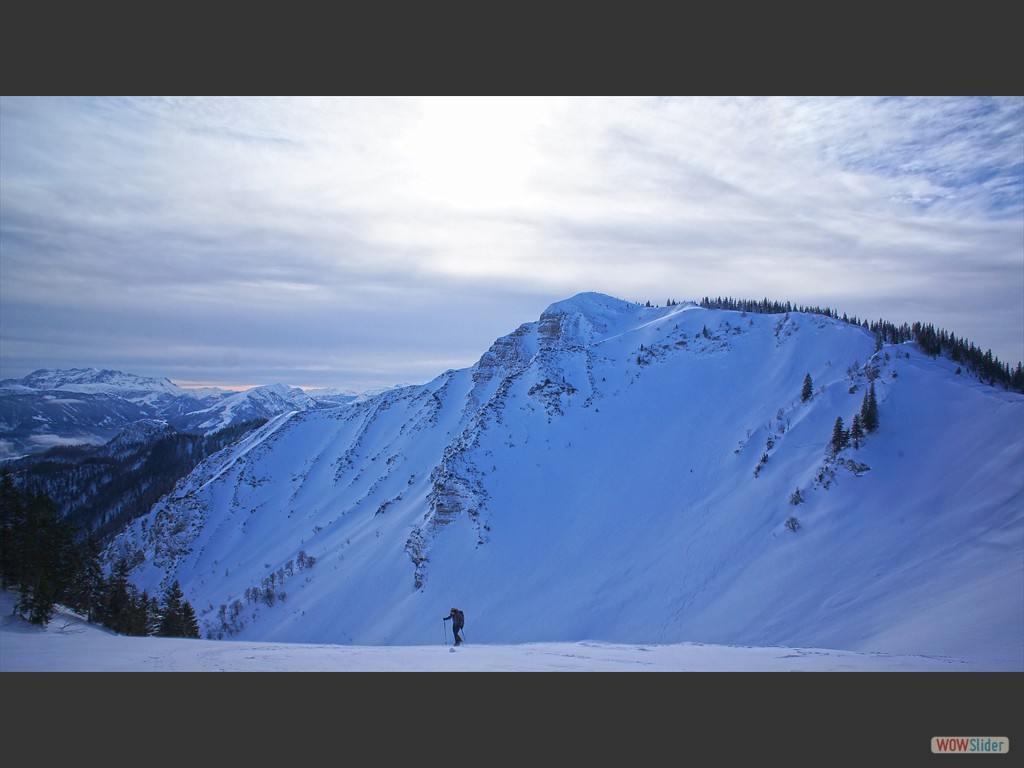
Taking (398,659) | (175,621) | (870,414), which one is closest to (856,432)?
(870,414)

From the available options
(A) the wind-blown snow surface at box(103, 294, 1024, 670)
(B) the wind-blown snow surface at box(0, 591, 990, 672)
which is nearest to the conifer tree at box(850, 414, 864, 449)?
(A) the wind-blown snow surface at box(103, 294, 1024, 670)

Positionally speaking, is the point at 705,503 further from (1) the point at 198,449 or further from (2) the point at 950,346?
(1) the point at 198,449

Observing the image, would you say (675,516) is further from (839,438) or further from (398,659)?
(398,659)

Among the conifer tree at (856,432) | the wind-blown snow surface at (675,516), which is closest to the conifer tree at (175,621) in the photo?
the wind-blown snow surface at (675,516)

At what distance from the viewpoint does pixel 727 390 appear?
44906mm

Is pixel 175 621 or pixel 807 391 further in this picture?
→ pixel 807 391

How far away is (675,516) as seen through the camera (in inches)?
1352

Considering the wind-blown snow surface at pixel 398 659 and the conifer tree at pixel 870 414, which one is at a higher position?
the conifer tree at pixel 870 414

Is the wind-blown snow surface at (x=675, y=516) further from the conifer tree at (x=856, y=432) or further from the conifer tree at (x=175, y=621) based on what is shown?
the conifer tree at (x=175, y=621)

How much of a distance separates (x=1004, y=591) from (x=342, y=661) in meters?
17.8

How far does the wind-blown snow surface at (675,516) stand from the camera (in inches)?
806

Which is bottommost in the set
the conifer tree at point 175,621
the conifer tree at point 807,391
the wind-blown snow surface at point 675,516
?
the conifer tree at point 175,621

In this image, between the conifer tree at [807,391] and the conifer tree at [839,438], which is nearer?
the conifer tree at [839,438]

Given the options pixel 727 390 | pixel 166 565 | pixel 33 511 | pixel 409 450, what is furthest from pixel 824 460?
pixel 166 565
